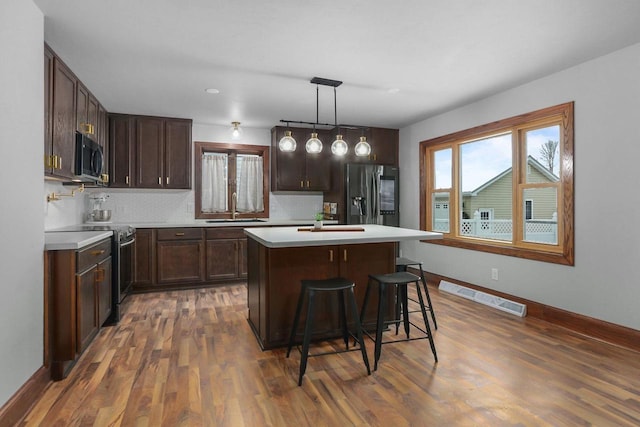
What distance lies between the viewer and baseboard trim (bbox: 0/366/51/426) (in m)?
1.83

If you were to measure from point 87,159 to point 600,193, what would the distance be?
4.68 metres

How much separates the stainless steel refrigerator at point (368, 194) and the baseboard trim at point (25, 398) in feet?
12.8

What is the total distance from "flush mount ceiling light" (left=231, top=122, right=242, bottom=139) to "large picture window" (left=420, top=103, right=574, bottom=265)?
2.70 metres

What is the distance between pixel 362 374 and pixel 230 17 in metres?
2.54

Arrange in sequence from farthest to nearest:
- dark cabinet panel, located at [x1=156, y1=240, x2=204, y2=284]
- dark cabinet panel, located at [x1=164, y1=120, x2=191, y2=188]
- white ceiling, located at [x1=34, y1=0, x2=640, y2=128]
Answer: dark cabinet panel, located at [x1=164, y1=120, x2=191, y2=188] < dark cabinet panel, located at [x1=156, y1=240, x2=204, y2=284] < white ceiling, located at [x1=34, y1=0, x2=640, y2=128]

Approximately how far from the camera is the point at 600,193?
10.2 feet

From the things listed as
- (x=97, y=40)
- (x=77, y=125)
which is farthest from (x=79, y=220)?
(x=97, y=40)

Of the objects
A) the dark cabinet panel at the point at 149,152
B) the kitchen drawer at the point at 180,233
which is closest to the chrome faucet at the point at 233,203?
the kitchen drawer at the point at 180,233

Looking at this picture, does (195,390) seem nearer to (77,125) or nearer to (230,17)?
(230,17)

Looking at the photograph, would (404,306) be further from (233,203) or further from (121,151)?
(121,151)

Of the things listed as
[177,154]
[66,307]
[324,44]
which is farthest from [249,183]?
[66,307]

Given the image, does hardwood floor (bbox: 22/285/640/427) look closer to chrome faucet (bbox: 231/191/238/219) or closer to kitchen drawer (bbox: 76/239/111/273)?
kitchen drawer (bbox: 76/239/111/273)

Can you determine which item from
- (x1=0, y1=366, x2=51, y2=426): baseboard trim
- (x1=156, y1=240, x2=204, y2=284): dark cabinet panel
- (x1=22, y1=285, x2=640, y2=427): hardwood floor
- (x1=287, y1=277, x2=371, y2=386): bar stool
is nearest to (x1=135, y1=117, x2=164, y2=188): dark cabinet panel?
(x1=156, y1=240, x2=204, y2=284): dark cabinet panel

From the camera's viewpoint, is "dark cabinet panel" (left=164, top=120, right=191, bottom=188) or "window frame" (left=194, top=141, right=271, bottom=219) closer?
"dark cabinet panel" (left=164, top=120, right=191, bottom=188)
